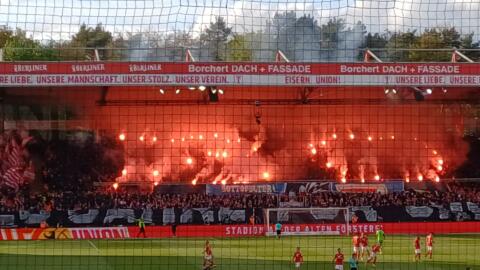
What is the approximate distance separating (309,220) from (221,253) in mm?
9169

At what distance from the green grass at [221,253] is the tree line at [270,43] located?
9774 millimetres

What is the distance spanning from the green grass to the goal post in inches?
36.5

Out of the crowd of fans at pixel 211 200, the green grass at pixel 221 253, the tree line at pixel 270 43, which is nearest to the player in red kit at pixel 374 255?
the green grass at pixel 221 253

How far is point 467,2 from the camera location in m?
41.9

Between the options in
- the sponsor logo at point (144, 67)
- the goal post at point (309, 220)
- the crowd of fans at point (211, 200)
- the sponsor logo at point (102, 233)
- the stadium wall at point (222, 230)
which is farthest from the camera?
the crowd of fans at point (211, 200)

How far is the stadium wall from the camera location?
1512 inches

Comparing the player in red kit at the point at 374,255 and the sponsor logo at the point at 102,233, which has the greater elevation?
the sponsor logo at the point at 102,233

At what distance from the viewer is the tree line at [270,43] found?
4172 centimetres

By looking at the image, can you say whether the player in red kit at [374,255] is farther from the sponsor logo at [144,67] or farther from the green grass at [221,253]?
the sponsor logo at [144,67]

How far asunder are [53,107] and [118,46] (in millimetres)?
5722


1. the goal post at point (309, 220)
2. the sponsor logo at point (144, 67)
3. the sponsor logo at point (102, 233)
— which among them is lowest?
the sponsor logo at point (102, 233)

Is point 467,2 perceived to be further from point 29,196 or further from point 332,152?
point 29,196

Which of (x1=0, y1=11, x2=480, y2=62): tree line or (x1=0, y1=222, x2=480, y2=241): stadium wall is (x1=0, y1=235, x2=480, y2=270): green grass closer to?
(x1=0, y1=222, x2=480, y2=241): stadium wall

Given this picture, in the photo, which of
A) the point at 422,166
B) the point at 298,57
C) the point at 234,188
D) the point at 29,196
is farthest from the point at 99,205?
the point at 422,166
